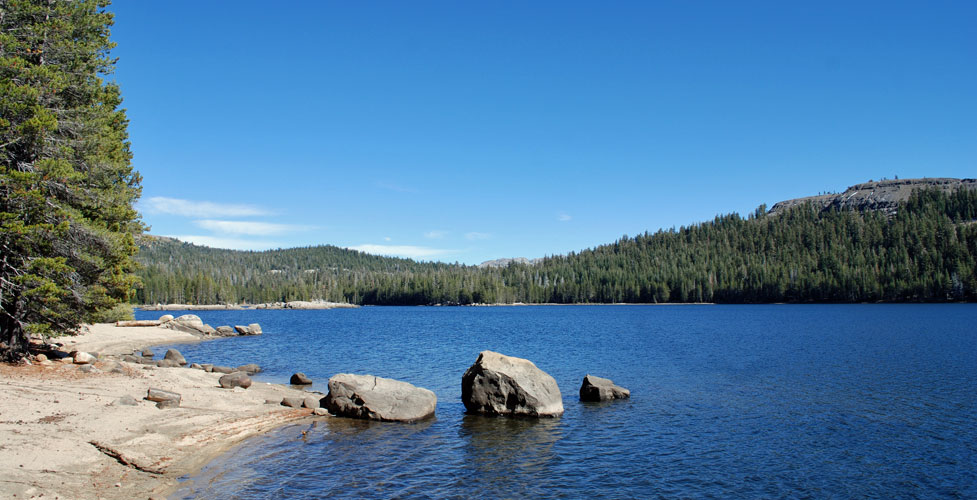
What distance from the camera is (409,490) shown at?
17109 mm

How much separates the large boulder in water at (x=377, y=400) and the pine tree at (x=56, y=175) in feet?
42.6

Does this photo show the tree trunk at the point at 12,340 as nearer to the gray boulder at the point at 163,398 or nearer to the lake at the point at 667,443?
the gray boulder at the point at 163,398

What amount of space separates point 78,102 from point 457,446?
26.1 m

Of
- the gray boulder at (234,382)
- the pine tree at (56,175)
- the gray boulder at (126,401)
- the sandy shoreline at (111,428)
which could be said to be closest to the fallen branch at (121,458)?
the sandy shoreline at (111,428)

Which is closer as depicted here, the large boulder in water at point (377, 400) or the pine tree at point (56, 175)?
the pine tree at point (56, 175)

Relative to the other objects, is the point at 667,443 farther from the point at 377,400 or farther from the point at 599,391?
the point at 377,400

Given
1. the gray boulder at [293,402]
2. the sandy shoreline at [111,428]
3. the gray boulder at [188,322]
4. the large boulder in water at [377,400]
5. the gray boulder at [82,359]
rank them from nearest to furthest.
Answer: the sandy shoreline at [111,428] → the large boulder in water at [377,400] → the gray boulder at [293,402] → the gray boulder at [82,359] → the gray boulder at [188,322]

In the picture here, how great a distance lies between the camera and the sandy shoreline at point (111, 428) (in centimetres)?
1488

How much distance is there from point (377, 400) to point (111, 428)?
10840 mm

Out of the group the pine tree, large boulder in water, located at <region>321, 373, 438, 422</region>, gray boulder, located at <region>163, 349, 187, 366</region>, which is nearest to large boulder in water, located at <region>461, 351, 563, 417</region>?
large boulder in water, located at <region>321, 373, 438, 422</region>

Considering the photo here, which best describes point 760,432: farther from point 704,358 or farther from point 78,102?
point 78,102

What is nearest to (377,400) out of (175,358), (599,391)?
(599,391)

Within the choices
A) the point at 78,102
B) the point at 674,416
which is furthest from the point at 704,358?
the point at 78,102

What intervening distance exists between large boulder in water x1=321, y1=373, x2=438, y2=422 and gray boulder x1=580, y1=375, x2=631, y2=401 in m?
9.11
